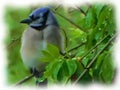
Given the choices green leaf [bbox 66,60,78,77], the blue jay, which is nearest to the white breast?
the blue jay

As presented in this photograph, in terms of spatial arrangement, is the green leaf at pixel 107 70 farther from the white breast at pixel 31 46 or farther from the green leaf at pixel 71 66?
the white breast at pixel 31 46

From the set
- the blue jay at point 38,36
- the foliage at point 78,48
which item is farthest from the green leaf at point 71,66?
the blue jay at point 38,36

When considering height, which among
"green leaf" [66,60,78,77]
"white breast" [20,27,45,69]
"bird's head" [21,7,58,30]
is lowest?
"white breast" [20,27,45,69]

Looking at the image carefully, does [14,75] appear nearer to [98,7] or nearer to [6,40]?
[6,40]

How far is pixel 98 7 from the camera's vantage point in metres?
0.98

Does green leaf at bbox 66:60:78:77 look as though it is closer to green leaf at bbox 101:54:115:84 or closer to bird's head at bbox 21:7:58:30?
green leaf at bbox 101:54:115:84

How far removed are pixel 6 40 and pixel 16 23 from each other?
56mm

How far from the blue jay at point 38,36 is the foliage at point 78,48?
2 centimetres

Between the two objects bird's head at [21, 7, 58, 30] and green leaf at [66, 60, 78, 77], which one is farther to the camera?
bird's head at [21, 7, 58, 30]

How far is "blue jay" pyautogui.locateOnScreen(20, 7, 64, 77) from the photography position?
1.11 meters

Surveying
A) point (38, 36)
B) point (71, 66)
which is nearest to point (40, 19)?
point (38, 36)

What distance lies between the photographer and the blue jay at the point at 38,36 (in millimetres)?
1111

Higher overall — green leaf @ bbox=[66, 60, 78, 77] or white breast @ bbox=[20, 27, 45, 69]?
green leaf @ bbox=[66, 60, 78, 77]

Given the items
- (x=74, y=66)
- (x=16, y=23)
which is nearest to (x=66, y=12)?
(x=16, y=23)
